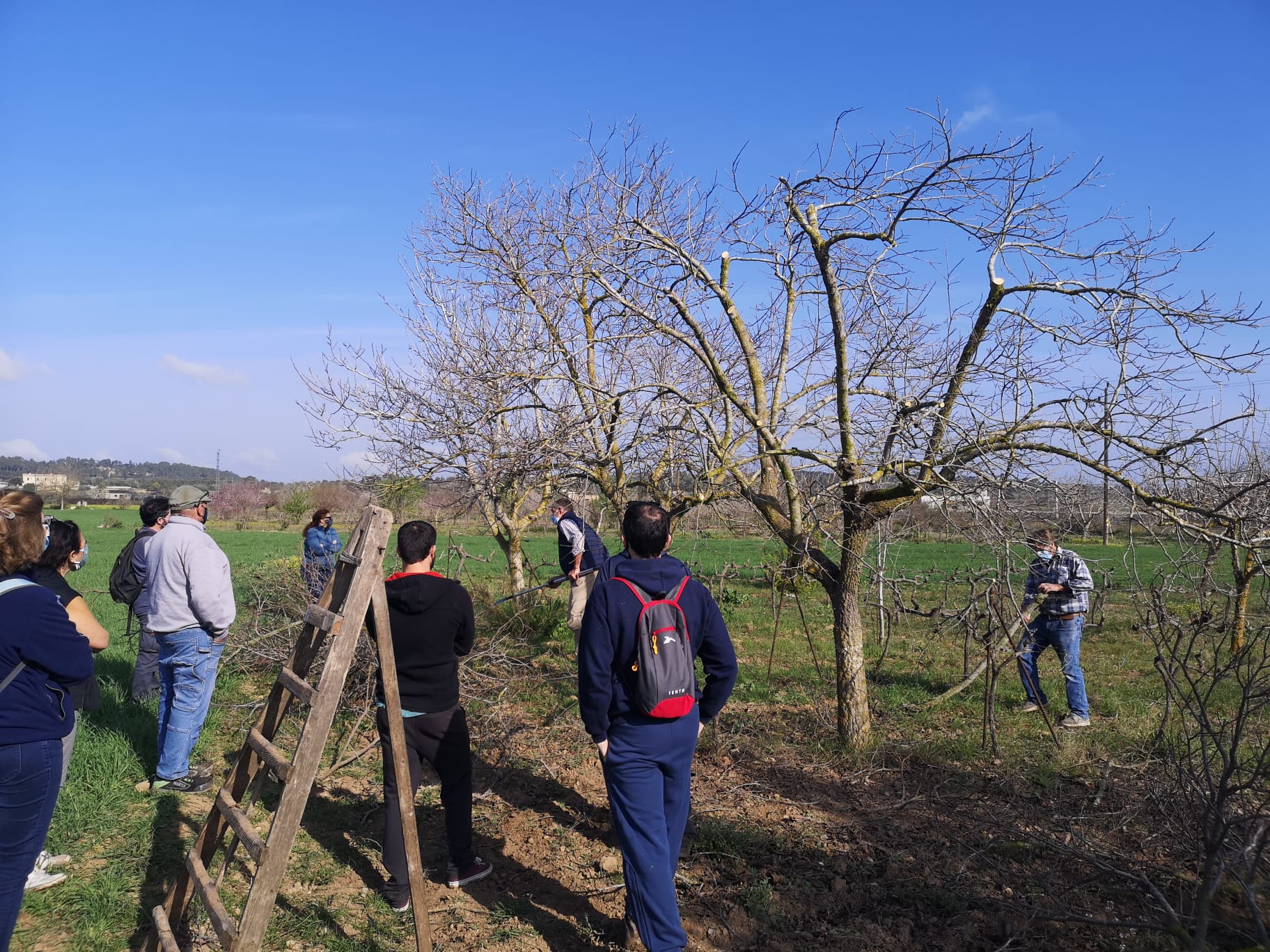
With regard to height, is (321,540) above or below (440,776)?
above

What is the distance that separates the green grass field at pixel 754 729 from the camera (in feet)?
12.4

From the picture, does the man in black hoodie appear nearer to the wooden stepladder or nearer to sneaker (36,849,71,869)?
the wooden stepladder

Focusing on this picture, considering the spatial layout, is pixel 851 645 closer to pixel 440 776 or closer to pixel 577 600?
pixel 440 776

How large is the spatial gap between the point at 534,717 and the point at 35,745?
14.7 ft

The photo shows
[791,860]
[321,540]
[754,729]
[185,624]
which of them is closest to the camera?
[791,860]

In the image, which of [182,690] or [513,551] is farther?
[513,551]

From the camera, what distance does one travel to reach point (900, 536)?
18.1ft

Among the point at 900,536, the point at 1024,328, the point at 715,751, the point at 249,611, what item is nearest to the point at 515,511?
the point at 249,611

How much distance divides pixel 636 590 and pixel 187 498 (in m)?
3.56

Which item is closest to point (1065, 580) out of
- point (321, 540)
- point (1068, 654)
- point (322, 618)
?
point (1068, 654)

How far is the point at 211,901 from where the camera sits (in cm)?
304

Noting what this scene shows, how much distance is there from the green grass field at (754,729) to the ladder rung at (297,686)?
134 centimetres

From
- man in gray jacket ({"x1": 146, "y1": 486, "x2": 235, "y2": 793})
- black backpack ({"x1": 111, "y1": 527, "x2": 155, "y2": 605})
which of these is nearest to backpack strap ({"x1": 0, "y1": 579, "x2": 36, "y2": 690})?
man in gray jacket ({"x1": 146, "y1": 486, "x2": 235, "y2": 793})

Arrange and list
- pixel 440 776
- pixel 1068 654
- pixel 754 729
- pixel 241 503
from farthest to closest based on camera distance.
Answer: pixel 241 503 < pixel 1068 654 < pixel 754 729 < pixel 440 776
